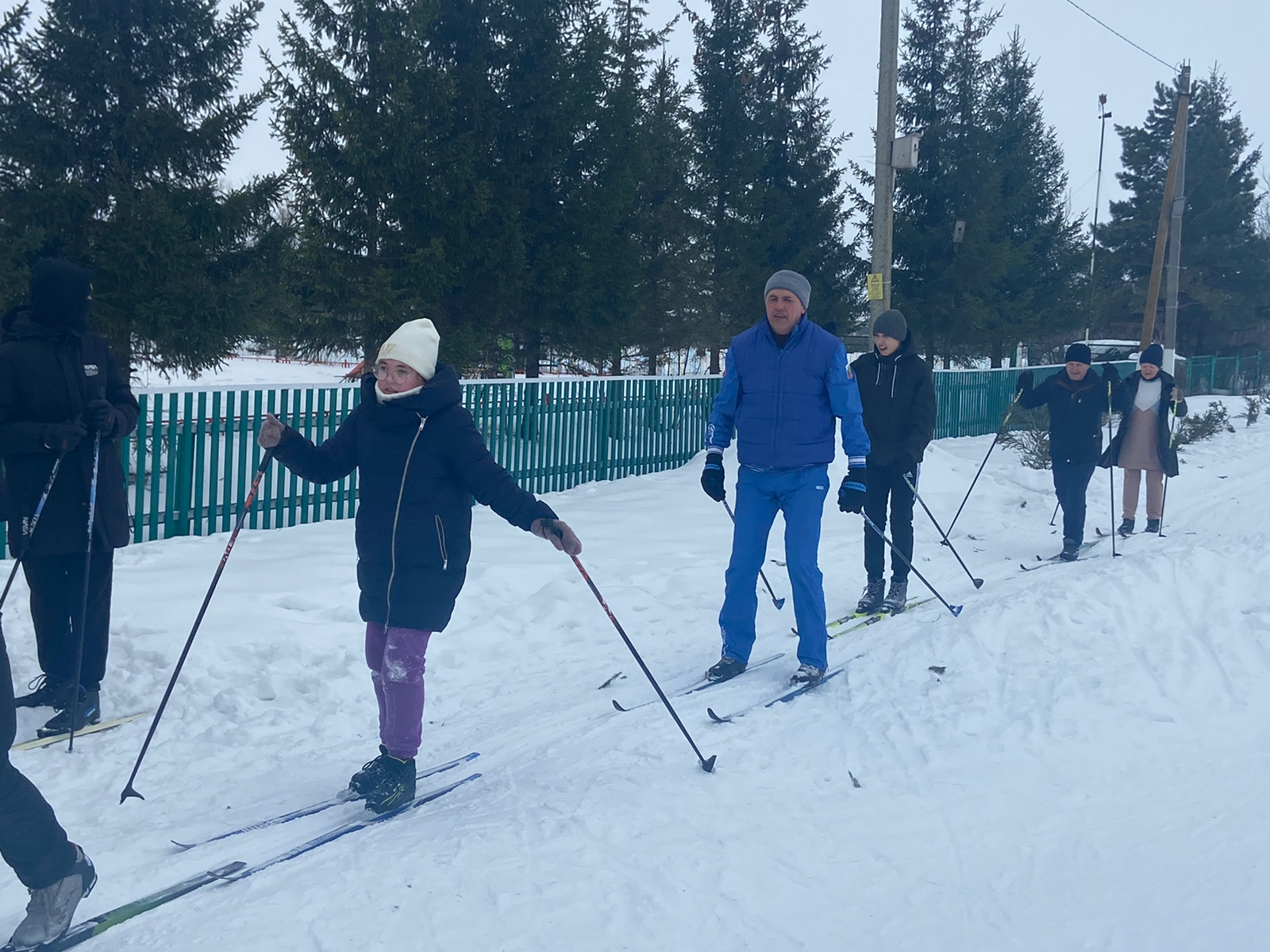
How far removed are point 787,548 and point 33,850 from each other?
349 centimetres

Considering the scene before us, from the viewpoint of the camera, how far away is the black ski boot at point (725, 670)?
5.25 meters

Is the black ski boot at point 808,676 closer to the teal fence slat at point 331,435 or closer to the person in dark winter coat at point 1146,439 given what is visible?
the teal fence slat at point 331,435

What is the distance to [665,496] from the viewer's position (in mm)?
11297

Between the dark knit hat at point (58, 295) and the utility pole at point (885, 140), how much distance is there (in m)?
8.44

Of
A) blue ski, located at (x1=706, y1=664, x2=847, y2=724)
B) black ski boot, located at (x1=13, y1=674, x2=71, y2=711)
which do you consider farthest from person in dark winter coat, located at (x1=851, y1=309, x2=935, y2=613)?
black ski boot, located at (x1=13, y1=674, x2=71, y2=711)

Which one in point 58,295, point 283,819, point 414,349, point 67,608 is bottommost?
point 283,819

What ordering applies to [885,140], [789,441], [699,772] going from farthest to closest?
[885,140] → [789,441] → [699,772]

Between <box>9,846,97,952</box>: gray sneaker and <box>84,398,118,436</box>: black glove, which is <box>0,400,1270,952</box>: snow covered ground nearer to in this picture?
<box>9,846,97,952</box>: gray sneaker

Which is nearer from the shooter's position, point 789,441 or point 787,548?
point 789,441

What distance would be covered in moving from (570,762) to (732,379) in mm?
2133

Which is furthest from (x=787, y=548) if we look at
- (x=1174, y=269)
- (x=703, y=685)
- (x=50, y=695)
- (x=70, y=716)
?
(x=1174, y=269)

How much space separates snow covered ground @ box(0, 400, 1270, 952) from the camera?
2943 mm

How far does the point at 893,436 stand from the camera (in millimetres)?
6699

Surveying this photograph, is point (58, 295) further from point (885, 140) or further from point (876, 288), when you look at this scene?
point (885, 140)
